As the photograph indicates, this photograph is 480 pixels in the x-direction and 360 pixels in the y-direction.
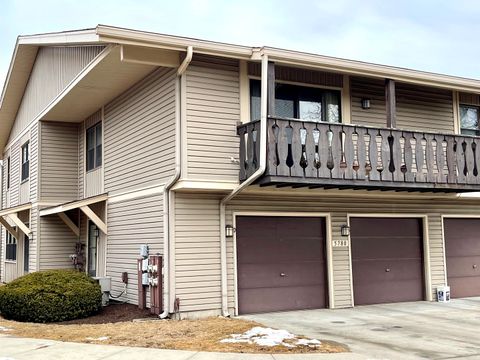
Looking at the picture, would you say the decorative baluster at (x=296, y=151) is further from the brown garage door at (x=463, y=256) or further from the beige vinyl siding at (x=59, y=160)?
the beige vinyl siding at (x=59, y=160)

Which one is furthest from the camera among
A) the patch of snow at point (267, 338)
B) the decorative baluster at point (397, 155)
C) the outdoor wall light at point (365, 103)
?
the outdoor wall light at point (365, 103)

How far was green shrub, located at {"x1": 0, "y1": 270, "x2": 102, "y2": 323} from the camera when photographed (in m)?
10.5

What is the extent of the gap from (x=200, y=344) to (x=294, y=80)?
5849 millimetres

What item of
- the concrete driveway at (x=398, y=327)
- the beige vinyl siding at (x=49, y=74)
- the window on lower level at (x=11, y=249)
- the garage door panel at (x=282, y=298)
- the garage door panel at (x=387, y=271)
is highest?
the beige vinyl siding at (x=49, y=74)

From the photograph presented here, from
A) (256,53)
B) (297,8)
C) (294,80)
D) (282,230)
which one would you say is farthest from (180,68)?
(297,8)

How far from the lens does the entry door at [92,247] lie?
14.4 meters

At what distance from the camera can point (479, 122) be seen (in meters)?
13.9

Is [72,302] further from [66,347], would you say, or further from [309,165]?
[309,165]

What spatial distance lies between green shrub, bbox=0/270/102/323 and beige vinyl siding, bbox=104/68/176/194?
2373 mm

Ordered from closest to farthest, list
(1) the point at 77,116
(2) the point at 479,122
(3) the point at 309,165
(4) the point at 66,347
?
(4) the point at 66,347, (3) the point at 309,165, (2) the point at 479,122, (1) the point at 77,116

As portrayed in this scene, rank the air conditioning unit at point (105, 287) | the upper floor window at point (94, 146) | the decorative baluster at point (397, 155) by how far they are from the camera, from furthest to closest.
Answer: the upper floor window at point (94, 146), the air conditioning unit at point (105, 287), the decorative baluster at point (397, 155)

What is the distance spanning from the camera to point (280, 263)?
11242 millimetres

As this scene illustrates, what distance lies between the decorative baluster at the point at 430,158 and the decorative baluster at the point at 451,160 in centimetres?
38

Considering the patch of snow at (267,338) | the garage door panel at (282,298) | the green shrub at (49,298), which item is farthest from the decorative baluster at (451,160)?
the green shrub at (49,298)
